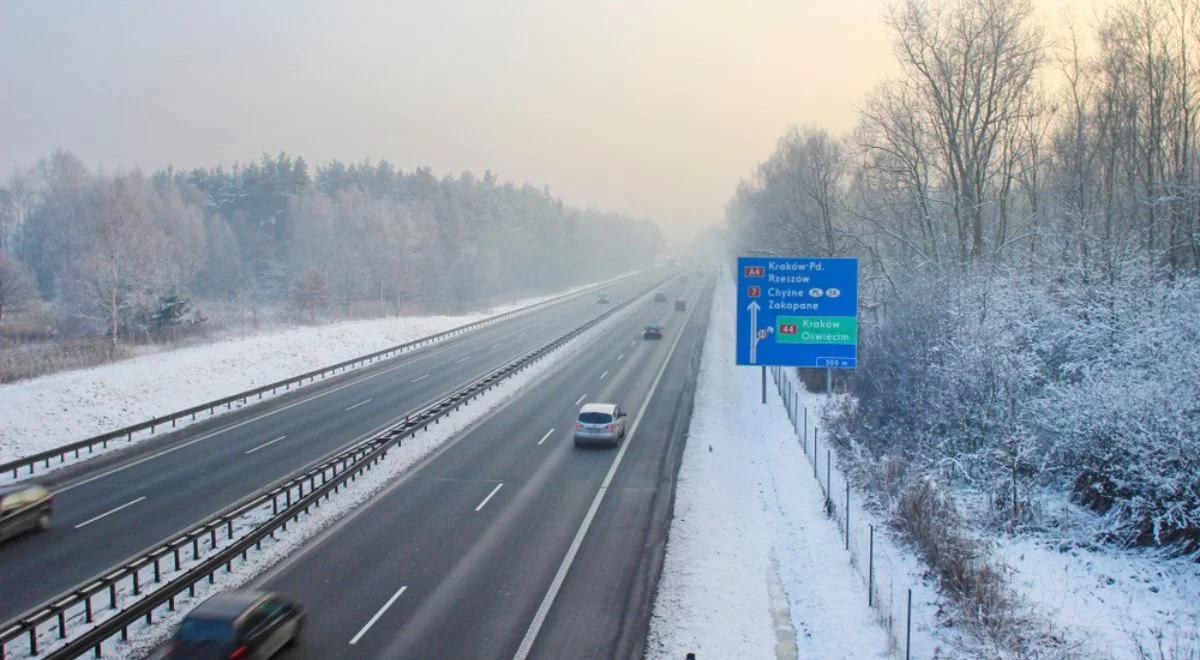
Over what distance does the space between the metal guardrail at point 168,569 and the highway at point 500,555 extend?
4.00ft

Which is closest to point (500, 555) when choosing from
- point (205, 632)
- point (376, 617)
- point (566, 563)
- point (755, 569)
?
point (566, 563)

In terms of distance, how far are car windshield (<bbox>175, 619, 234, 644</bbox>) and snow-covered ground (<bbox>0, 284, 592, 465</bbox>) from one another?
61.8ft

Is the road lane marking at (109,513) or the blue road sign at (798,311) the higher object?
the blue road sign at (798,311)

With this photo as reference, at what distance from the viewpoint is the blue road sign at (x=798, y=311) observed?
27766 mm

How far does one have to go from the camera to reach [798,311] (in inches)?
1108

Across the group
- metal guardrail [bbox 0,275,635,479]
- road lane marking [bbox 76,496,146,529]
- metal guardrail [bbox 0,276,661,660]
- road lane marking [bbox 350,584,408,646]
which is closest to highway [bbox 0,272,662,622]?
road lane marking [bbox 76,496,146,529]

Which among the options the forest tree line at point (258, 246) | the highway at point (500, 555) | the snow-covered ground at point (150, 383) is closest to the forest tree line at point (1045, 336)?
the highway at point (500, 555)

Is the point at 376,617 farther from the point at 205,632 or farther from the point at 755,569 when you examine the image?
the point at 755,569

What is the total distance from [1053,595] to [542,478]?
1452 cm

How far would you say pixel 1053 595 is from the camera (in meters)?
15.5

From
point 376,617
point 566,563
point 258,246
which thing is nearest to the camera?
point 376,617

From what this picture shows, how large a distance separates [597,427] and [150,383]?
79.4 ft

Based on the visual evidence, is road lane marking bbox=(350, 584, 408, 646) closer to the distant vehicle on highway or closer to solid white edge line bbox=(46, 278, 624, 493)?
the distant vehicle on highway

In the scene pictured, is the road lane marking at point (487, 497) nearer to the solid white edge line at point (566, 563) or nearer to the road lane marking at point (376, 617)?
the solid white edge line at point (566, 563)
